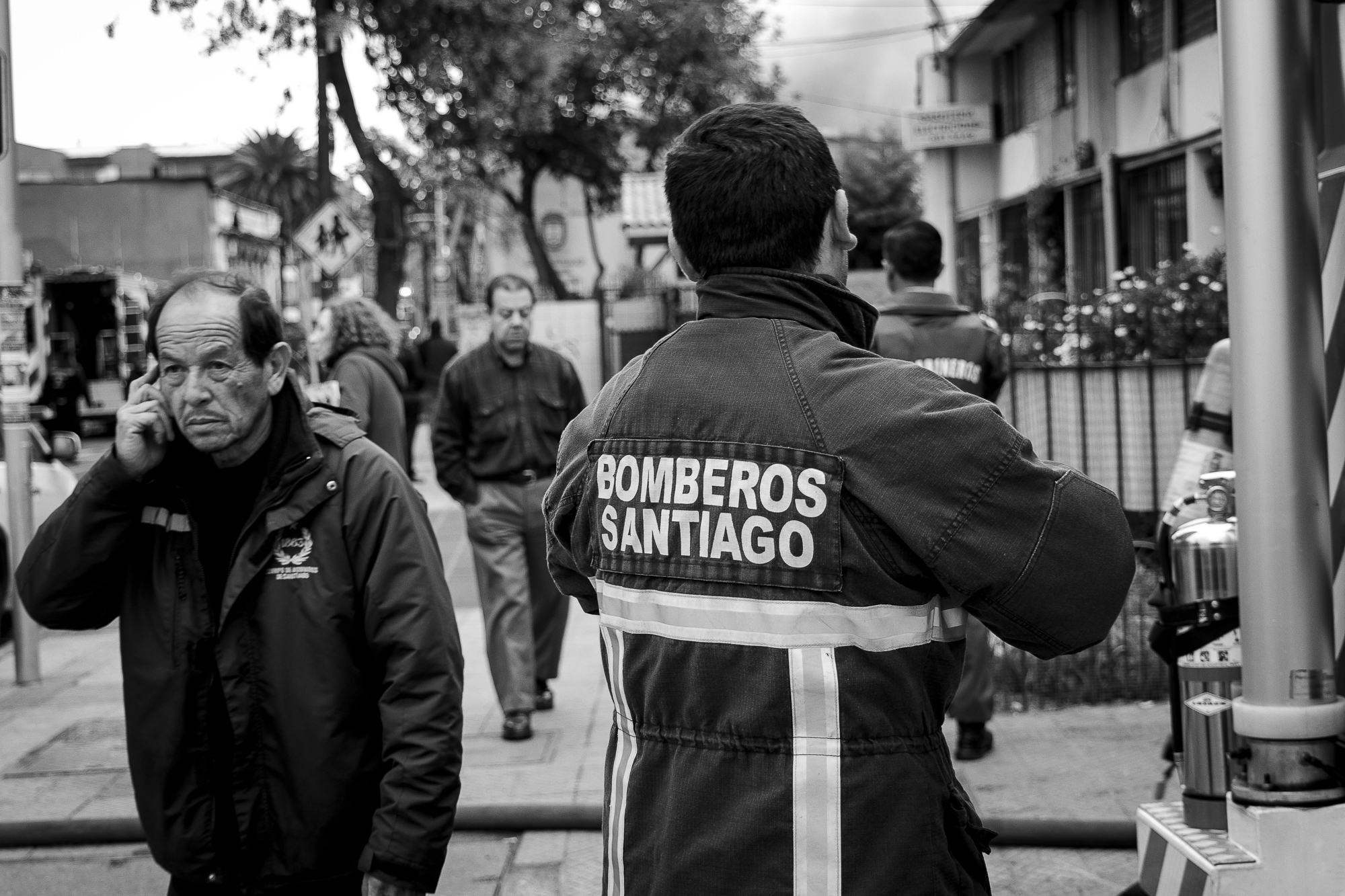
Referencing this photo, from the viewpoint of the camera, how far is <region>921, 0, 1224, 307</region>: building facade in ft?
57.1

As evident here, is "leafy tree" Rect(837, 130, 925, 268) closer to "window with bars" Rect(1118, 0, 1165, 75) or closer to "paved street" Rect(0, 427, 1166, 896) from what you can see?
"window with bars" Rect(1118, 0, 1165, 75)

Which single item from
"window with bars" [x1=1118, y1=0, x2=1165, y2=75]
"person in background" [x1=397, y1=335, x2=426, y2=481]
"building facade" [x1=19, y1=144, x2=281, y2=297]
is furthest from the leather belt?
"building facade" [x1=19, y1=144, x2=281, y2=297]

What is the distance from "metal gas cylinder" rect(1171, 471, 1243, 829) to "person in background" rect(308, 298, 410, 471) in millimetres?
4392

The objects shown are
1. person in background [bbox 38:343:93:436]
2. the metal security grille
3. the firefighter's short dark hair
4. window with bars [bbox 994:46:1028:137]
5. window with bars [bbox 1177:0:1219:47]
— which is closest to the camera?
the firefighter's short dark hair

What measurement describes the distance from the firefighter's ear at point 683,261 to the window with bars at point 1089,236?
19.4 metres

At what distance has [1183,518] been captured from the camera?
345 cm

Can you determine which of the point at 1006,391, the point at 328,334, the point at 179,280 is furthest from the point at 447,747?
the point at 1006,391

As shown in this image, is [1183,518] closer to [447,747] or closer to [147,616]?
[447,747]

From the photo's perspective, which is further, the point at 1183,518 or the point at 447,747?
the point at 1183,518

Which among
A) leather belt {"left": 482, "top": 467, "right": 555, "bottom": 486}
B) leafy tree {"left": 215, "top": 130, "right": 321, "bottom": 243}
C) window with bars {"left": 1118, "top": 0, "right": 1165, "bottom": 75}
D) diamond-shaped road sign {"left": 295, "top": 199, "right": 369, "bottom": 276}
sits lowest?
leather belt {"left": 482, "top": 467, "right": 555, "bottom": 486}

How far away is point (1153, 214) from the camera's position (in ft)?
64.1

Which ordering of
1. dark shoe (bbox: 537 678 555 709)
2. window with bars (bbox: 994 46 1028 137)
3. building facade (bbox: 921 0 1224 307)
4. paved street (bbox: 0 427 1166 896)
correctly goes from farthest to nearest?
window with bars (bbox: 994 46 1028 137) → building facade (bbox: 921 0 1224 307) → dark shoe (bbox: 537 678 555 709) → paved street (bbox: 0 427 1166 896)

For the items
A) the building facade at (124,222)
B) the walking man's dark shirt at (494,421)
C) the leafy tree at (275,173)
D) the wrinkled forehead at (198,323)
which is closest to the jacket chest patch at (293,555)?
the wrinkled forehead at (198,323)

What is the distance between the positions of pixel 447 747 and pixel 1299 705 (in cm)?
149
